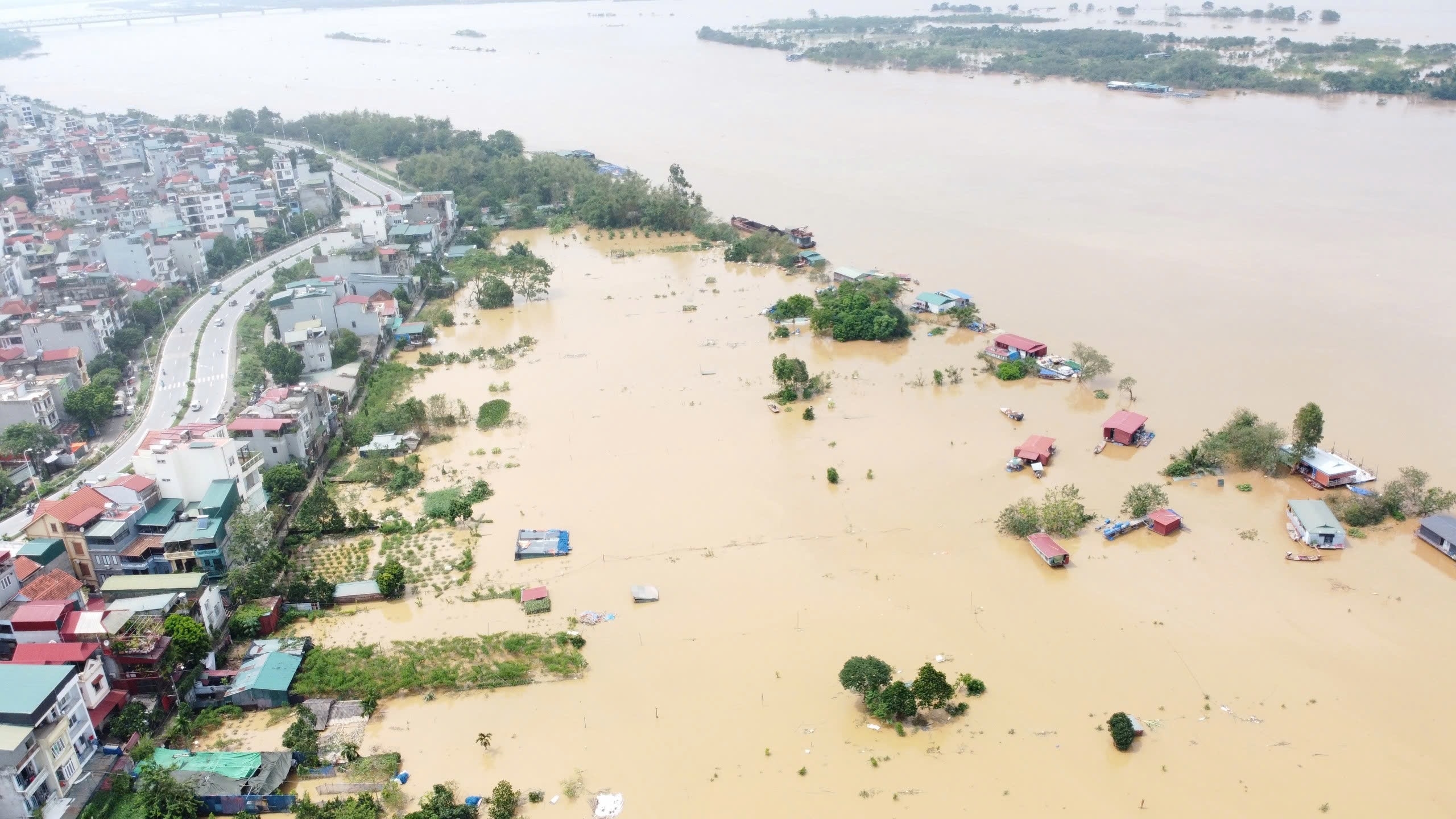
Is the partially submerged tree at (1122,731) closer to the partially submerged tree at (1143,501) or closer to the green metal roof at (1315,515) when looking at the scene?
the partially submerged tree at (1143,501)

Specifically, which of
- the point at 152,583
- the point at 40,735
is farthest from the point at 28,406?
the point at 40,735

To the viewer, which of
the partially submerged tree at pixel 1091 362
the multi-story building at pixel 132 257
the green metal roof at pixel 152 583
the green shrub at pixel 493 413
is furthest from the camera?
the multi-story building at pixel 132 257

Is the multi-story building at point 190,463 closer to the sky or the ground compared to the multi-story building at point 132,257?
closer to the ground

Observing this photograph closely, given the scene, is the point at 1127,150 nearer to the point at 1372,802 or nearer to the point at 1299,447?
the point at 1299,447

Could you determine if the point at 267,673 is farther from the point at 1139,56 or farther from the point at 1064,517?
the point at 1139,56

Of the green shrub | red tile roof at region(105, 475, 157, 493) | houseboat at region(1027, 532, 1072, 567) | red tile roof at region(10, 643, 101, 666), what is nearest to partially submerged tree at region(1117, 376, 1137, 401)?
houseboat at region(1027, 532, 1072, 567)

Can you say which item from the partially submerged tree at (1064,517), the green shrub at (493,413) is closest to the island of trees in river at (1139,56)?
the partially submerged tree at (1064,517)

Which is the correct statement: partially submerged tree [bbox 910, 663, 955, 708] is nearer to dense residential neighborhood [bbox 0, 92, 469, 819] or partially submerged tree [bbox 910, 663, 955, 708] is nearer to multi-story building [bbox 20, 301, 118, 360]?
dense residential neighborhood [bbox 0, 92, 469, 819]
